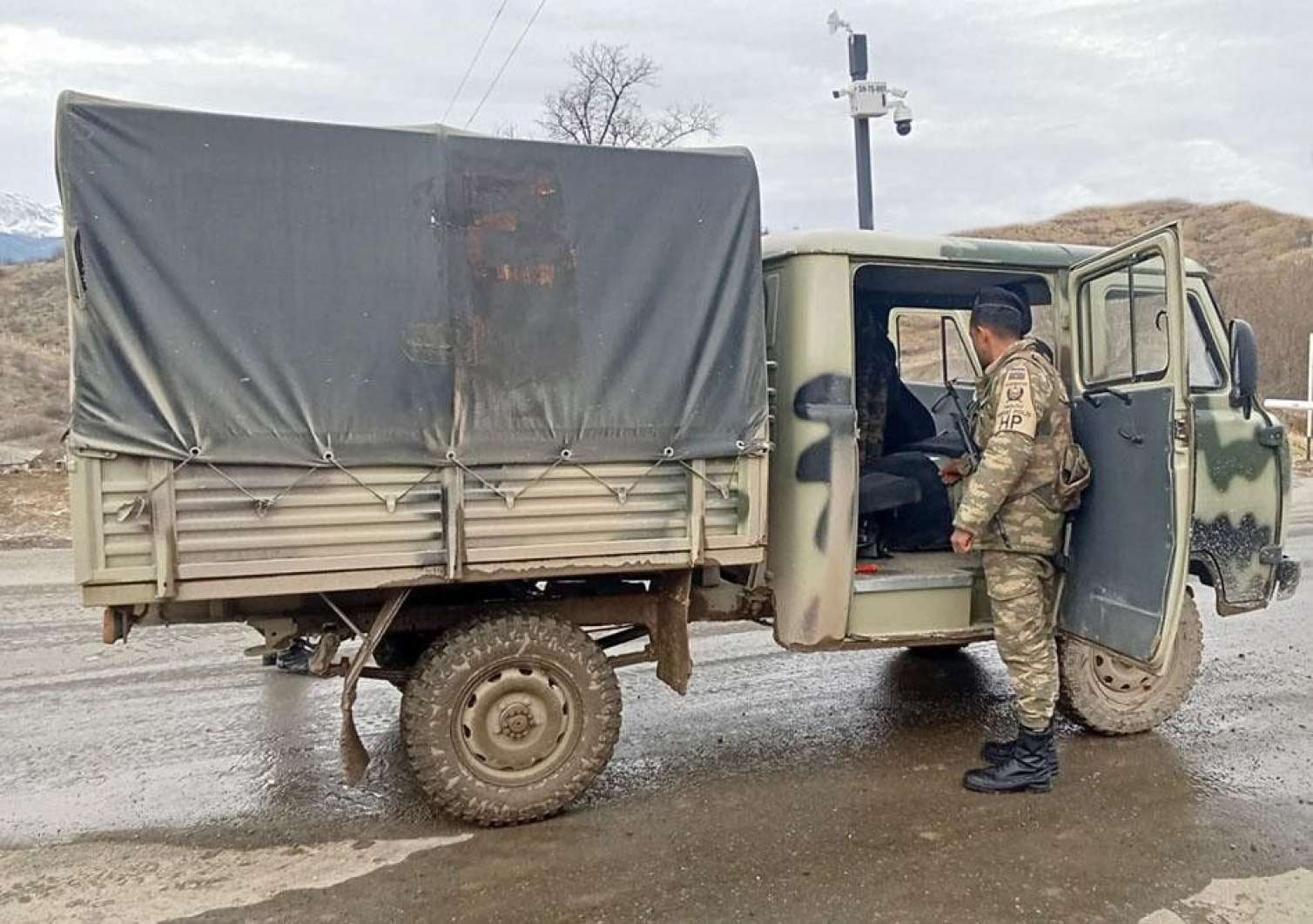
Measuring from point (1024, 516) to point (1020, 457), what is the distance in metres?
0.28

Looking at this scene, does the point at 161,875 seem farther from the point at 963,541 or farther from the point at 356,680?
the point at 963,541

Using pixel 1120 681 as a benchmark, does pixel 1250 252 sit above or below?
above

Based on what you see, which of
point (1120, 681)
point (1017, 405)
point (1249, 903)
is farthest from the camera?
point (1120, 681)

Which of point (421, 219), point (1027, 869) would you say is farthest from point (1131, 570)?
point (421, 219)

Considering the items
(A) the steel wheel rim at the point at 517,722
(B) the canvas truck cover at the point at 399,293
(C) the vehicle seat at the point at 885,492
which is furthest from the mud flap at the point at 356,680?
(C) the vehicle seat at the point at 885,492

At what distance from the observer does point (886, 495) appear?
5070mm

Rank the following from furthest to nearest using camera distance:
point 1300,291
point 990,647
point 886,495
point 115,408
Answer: point 1300,291 → point 990,647 → point 886,495 → point 115,408

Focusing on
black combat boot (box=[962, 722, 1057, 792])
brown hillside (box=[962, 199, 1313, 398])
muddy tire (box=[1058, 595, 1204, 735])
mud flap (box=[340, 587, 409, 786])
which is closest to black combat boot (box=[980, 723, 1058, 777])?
black combat boot (box=[962, 722, 1057, 792])

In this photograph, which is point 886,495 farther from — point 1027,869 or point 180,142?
point 180,142

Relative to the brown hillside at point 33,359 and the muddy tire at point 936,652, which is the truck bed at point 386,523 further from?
the brown hillside at point 33,359

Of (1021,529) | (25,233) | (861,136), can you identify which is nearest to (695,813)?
(1021,529)

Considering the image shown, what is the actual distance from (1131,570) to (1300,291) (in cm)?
3024

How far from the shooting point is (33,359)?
770 inches

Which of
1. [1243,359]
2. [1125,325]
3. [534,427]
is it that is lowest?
[534,427]
